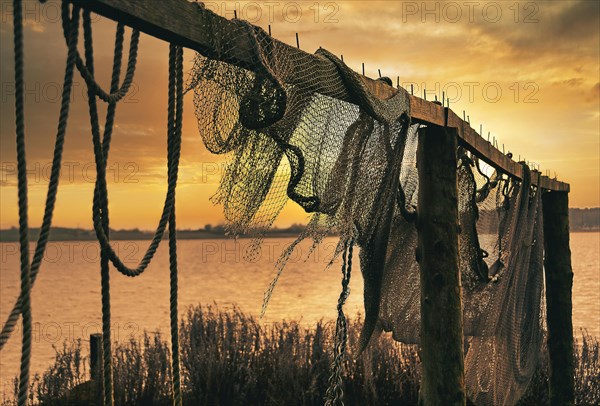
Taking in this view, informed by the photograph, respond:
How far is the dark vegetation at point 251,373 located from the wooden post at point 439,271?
9.91 feet

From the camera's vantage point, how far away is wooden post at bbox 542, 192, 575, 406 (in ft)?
21.6

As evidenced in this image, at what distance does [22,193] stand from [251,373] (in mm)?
5680

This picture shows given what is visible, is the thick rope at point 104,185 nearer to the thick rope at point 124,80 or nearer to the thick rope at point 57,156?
the thick rope at point 124,80

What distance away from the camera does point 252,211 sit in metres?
2.58

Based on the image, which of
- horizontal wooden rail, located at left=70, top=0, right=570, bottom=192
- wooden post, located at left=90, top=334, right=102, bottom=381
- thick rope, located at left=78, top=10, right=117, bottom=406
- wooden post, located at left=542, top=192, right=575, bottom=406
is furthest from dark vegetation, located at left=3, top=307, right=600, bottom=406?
thick rope, located at left=78, top=10, right=117, bottom=406

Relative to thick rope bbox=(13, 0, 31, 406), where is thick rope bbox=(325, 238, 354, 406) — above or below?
below

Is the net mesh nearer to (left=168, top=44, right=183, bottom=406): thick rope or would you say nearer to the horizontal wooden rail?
the horizontal wooden rail

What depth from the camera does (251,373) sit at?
22.7 feet

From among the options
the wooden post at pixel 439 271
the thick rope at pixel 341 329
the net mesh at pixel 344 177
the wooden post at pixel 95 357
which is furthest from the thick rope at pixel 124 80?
the wooden post at pixel 95 357

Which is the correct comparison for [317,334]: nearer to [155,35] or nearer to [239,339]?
[239,339]

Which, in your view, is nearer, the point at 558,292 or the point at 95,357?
the point at 558,292

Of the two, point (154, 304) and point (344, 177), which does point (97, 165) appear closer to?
point (344, 177)

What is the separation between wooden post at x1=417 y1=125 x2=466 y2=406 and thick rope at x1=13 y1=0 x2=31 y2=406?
246 centimetres

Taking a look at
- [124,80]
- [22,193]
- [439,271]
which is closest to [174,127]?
[124,80]
